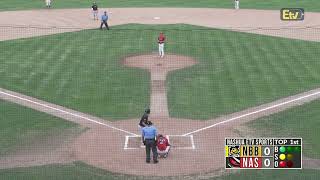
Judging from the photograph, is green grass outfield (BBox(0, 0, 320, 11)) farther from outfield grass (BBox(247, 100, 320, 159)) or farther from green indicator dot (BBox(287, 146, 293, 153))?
green indicator dot (BBox(287, 146, 293, 153))

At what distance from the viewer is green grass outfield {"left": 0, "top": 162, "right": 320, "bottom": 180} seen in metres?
14.1

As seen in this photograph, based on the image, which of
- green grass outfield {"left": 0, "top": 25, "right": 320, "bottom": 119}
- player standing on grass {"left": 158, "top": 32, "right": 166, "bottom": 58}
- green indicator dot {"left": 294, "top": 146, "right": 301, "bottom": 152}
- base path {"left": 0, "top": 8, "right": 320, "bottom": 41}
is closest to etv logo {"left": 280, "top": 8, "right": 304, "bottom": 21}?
base path {"left": 0, "top": 8, "right": 320, "bottom": 41}

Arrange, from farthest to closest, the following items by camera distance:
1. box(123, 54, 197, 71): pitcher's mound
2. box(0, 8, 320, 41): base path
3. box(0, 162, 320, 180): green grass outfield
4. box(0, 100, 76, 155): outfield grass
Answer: box(0, 8, 320, 41): base path → box(123, 54, 197, 71): pitcher's mound → box(0, 100, 76, 155): outfield grass → box(0, 162, 320, 180): green grass outfield

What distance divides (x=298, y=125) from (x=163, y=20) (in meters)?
18.9

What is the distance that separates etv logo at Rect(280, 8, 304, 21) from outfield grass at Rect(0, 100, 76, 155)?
21.0 meters

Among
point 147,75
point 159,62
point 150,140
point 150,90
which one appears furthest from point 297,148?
point 159,62

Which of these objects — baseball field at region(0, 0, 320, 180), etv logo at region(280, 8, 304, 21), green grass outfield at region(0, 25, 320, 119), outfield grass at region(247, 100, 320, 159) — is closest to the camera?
baseball field at region(0, 0, 320, 180)

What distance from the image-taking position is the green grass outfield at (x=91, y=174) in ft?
46.3

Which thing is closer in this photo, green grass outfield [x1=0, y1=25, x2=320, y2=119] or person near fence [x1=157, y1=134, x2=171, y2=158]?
person near fence [x1=157, y1=134, x2=171, y2=158]

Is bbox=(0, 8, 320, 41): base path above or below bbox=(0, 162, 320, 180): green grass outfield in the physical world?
above

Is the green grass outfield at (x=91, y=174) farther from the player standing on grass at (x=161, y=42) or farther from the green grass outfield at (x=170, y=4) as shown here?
the green grass outfield at (x=170, y=4)

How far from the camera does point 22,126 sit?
18.0 metres

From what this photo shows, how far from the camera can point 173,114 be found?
1898 cm

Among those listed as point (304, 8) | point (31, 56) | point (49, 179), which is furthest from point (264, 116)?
point (304, 8)
